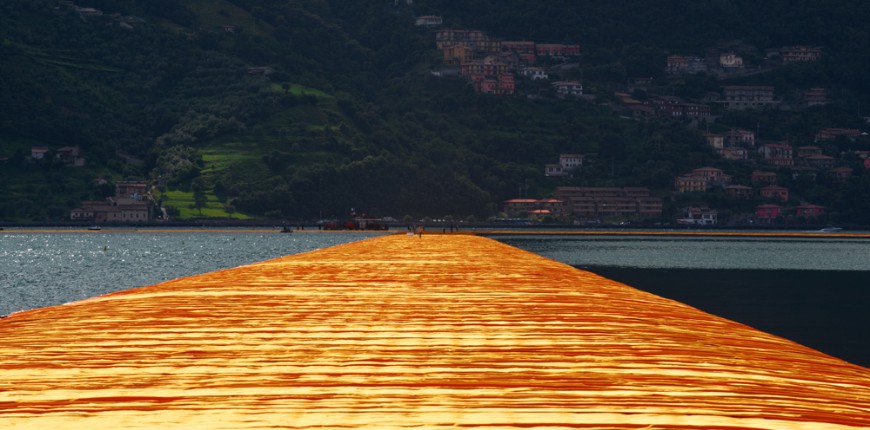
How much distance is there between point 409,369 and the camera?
8.55 meters

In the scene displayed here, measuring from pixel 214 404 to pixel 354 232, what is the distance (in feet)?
609

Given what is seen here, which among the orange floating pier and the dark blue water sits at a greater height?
the orange floating pier

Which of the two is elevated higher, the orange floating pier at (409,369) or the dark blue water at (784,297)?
the orange floating pier at (409,369)

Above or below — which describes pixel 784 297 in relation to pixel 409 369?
below

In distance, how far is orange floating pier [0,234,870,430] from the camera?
674 cm

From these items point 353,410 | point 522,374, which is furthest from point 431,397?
point 522,374

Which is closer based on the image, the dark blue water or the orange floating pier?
the orange floating pier

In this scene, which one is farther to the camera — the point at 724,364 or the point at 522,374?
the point at 724,364

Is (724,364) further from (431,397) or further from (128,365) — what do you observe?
(128,365)

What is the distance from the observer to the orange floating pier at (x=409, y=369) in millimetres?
6738

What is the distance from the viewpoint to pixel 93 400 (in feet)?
23.7

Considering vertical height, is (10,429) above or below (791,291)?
above

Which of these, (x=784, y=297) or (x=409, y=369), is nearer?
(x=409, y=369)

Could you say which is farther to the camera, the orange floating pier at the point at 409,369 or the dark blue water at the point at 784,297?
the dark blue water at the point at 784,297
